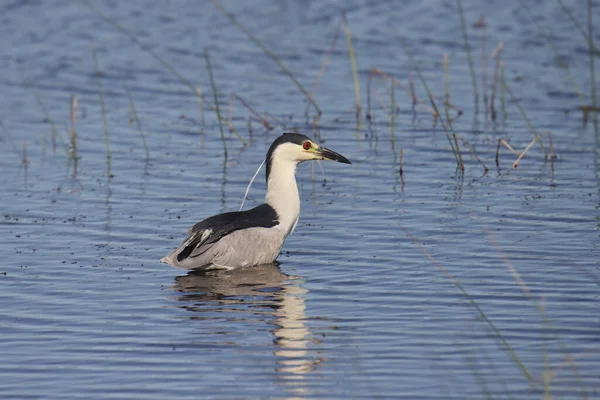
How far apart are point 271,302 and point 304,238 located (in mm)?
2016

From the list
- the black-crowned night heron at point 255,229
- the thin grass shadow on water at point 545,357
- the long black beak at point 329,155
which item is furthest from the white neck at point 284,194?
the thin grass shadow on water at point 545,357

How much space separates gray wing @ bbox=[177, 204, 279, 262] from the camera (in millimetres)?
9719

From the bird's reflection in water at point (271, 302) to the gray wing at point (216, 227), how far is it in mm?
255

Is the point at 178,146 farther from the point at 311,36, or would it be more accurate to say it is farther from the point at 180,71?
the point at 311,36

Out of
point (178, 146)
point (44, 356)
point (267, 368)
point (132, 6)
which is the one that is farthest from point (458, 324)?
point (132, 6)

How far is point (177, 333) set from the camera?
26.0 ft

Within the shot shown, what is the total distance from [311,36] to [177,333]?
45.3 ft

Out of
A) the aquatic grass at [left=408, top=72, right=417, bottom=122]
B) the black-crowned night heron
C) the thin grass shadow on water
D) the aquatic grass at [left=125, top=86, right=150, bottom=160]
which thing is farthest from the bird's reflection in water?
the aquatic grass at [left=408, top=72, right=417, bottom=122]

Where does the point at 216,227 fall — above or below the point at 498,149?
below

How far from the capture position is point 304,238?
1077 cm

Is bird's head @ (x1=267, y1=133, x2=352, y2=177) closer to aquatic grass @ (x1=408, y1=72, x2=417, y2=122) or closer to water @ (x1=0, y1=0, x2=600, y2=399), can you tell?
water @ (x1=0, y1=0, x2=600, y2=399)

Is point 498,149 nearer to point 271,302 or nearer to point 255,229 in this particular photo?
point 255,229

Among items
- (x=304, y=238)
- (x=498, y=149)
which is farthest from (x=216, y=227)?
(x=498, y=149)

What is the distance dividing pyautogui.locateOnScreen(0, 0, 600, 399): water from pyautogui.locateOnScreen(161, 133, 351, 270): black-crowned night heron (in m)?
0.18
